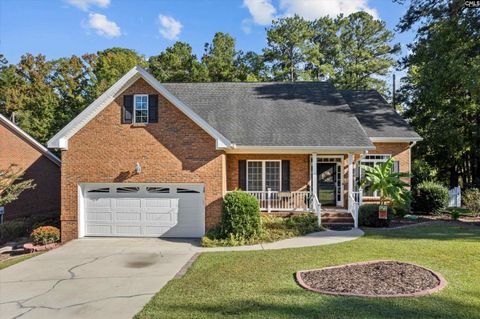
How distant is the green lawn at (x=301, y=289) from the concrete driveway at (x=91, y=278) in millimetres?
695

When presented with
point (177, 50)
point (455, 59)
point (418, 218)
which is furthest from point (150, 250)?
point (177, 50)

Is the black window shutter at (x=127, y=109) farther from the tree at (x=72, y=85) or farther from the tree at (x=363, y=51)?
the tree at (x=363, y=51)

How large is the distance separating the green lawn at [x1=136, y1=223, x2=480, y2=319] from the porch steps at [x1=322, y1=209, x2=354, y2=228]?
8.68ft

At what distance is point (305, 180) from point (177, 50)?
22.5 meters

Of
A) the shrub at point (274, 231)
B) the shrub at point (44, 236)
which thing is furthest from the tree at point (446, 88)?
the shrub at point (44, 236)

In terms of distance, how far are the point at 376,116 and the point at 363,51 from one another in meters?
19.4

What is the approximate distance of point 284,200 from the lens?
51.5 ft

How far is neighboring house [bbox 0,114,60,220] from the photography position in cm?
1838

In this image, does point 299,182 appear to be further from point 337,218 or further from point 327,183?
point 337,218

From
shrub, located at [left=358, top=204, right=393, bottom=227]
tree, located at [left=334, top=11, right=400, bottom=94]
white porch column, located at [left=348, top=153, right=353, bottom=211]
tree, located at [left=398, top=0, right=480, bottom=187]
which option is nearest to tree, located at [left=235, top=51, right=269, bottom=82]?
tree, located at [left=334, top=11, right=400, bottom=94]

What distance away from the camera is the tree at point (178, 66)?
3222cm

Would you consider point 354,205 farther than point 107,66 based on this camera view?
No

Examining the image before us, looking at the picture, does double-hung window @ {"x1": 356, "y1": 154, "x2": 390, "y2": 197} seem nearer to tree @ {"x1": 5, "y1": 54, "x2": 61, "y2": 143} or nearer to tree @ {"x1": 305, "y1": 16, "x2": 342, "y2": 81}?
tree @ {"x1": 305, "y1": 16, "x2": 342, "y2": 81}

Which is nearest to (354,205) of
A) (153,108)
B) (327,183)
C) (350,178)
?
(350,178)
